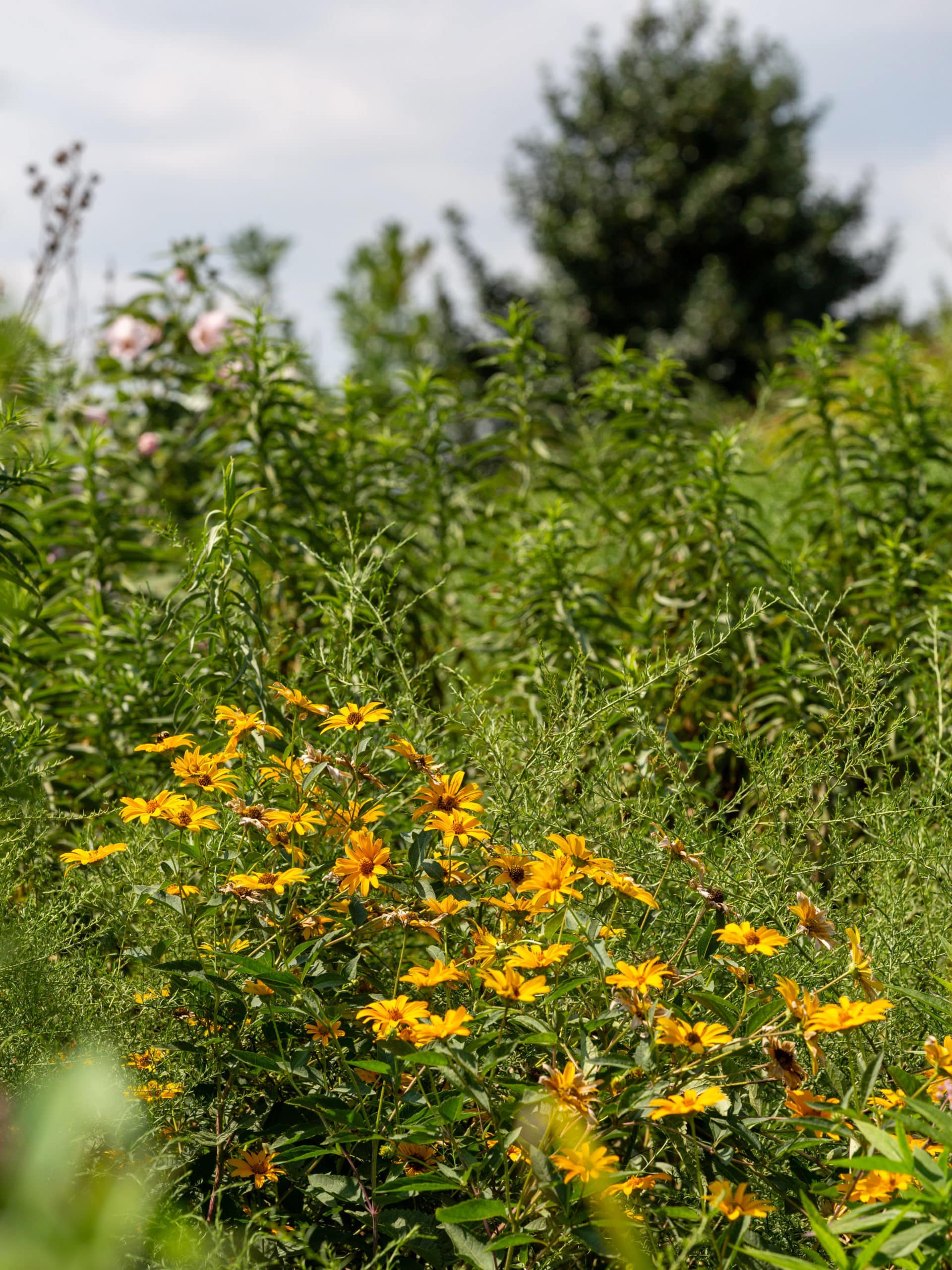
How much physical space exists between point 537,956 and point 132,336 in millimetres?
3383

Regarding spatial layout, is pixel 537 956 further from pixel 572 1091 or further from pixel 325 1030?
pixel 325 1030

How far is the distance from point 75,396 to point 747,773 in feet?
10.6

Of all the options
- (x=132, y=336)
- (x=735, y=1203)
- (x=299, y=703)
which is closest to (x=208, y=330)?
(x=132, y=336)

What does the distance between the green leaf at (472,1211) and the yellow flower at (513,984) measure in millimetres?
200

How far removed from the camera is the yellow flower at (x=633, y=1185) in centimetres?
111

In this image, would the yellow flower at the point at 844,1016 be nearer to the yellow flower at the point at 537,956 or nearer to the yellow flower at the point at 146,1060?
the yellow flower at the point at 537,956

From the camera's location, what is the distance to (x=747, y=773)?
8.30 feet

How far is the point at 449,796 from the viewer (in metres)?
1.40

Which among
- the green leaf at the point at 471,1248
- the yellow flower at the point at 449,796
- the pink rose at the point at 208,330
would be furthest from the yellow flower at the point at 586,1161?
the pink rose at the point at 208,330

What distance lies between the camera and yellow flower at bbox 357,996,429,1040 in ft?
3.78

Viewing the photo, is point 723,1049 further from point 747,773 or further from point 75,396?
point 75,396

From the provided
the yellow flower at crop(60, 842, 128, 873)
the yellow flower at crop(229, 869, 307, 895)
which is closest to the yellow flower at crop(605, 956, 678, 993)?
the yellow flower at crop(229, 869, 307, 895)

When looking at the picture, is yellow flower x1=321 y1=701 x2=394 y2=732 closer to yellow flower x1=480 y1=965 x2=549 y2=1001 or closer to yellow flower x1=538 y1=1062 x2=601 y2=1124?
yellow flower x1=480 y1=965 x2=549 y2=1001

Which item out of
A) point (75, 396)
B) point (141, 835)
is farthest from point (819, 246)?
point (141, 835)
